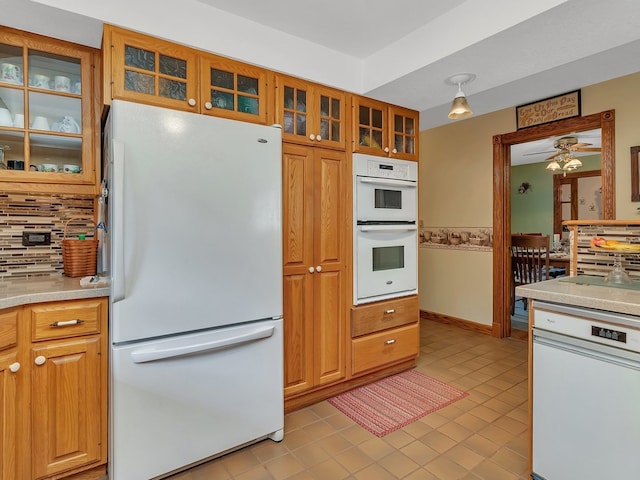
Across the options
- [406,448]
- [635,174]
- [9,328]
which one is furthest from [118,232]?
[635,174]

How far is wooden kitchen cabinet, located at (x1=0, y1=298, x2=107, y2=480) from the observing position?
56.7 inches

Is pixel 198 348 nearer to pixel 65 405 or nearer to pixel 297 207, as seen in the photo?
pixel 65 405

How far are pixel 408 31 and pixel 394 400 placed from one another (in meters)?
2.40

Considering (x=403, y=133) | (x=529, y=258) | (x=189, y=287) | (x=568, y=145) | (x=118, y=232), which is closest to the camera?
(x=118, y=232)

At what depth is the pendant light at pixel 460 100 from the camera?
2.17 metres

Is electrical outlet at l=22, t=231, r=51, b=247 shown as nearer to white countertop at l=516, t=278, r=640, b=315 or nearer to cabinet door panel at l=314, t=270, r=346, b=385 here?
cabinet door panel at l=314, t=270, r=346, b=385

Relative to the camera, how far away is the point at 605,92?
2.98 metres

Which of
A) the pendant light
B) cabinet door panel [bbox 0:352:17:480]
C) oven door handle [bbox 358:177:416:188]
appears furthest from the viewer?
oven door handle [bbox 358:177:416:188]

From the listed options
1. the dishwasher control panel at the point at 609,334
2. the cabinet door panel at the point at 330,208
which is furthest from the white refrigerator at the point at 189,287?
the dishwasher control panel at the point at 609,334

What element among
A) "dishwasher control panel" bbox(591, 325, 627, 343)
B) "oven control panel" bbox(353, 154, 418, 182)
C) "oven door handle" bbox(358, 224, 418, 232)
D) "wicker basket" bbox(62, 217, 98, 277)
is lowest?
"dishwasher control panel" bbox(591, 325, 627, 343)

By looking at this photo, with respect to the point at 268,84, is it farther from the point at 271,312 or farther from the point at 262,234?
the point at 271,312

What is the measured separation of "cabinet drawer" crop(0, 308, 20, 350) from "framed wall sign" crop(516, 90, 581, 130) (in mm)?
4161

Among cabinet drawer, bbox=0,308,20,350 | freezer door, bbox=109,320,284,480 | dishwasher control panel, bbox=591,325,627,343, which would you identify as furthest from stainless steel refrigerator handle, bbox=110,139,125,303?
dishwasher control panel, bbox=591,325,627,343

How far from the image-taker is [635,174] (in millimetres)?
2805
